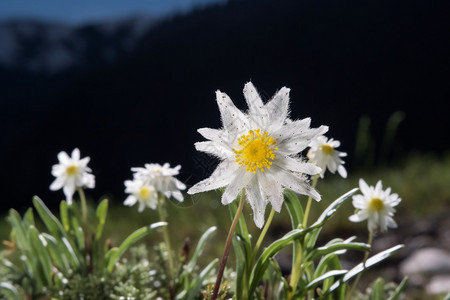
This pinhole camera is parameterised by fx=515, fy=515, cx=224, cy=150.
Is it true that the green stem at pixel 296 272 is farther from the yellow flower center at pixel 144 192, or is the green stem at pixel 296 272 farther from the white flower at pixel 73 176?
the white flower at pixel 73 176

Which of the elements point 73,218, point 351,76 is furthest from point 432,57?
point 73,218

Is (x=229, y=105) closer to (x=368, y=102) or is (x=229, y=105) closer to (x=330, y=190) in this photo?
(x=330, y=190)

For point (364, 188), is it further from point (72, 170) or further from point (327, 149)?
point (72, 170)

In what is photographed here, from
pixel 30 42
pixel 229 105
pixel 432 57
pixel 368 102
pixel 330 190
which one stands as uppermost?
pixel 30 42

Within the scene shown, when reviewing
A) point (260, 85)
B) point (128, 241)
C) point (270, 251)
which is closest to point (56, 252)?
point (128, 241)

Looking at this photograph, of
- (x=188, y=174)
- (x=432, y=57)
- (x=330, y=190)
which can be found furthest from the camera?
(x=432, y=57)

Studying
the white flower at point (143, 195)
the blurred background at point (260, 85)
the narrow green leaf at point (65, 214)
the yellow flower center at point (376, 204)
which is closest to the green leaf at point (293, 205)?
the yellow flower center at point (376, 204)
